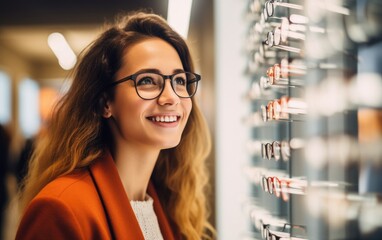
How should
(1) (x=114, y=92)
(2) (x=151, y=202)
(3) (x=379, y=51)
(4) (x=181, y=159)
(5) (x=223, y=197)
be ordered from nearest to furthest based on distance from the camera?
(3) (x=379, y=51)
(1) (x=114, y=92)
(2) (x=151, y=202)
(4) (x=181, y=159)
(5) (x=223, y=197)

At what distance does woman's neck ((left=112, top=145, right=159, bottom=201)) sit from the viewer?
170 centimetres

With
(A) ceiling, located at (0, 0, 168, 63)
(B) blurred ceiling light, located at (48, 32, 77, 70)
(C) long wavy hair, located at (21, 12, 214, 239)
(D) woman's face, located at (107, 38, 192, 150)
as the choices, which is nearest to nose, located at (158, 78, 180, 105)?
(D) woman's face, located at (107, 38, 192, 150)

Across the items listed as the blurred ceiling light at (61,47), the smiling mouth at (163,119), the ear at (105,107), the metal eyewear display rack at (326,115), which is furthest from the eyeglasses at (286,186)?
the blurred ceiling light at (61,47)

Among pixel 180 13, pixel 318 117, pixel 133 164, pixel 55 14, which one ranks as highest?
pixel 55 14

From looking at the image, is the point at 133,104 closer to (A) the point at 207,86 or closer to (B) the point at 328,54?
(B) the point at 328,54

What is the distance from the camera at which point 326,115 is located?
1244mm

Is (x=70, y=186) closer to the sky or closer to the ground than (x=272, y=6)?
closer to the ground

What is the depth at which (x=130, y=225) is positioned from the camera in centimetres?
152

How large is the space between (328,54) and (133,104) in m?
0.70

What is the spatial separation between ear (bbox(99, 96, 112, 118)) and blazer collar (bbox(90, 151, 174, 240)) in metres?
0.15

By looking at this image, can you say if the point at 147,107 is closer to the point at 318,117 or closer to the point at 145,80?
the point at 145,80

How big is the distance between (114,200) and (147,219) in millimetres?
255

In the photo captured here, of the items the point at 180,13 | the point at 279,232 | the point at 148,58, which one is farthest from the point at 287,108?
the point at 180,13

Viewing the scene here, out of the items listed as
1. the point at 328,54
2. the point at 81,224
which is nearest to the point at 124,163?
the point at 81,224
